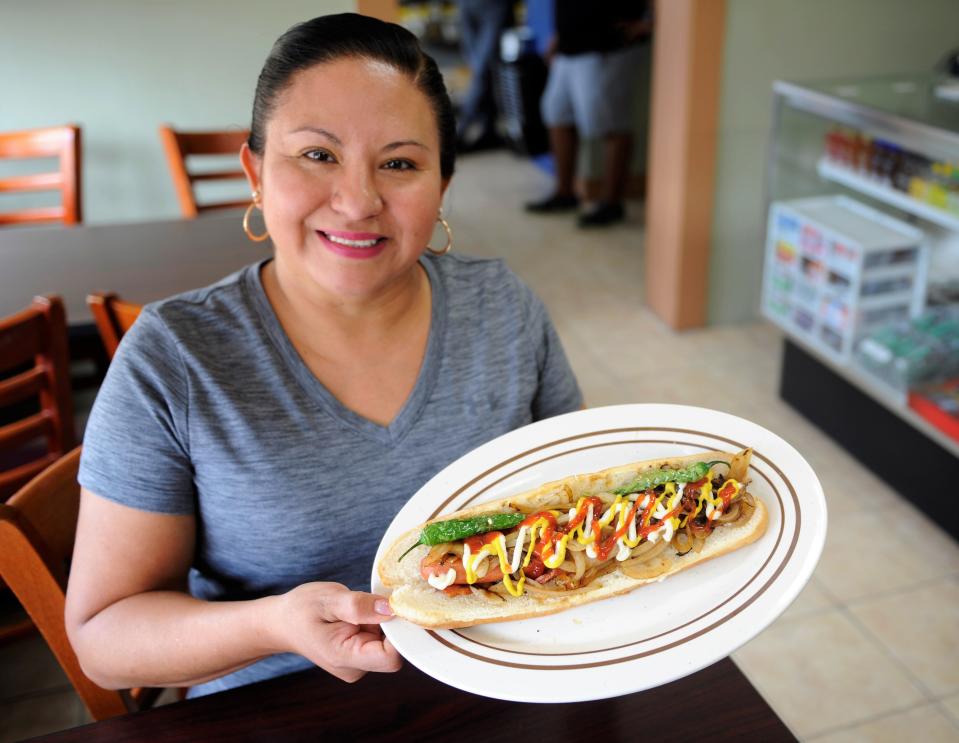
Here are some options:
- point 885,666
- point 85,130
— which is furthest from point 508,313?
point 85,130

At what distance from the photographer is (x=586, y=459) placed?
115cm

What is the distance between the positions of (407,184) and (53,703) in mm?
1782

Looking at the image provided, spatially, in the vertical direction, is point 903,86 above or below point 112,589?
above

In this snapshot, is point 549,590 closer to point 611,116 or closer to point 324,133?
point 324,133

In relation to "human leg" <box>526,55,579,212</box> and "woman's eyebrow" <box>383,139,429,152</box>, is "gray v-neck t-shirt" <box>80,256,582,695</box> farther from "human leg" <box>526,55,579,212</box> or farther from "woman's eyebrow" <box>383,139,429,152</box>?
"human leg" <box>526,55,579,212</box>

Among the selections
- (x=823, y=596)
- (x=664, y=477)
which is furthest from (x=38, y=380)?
(x=823, y=596)

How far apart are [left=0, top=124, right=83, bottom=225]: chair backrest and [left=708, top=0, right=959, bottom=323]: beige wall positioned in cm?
249

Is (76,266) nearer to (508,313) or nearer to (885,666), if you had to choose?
(508,313)

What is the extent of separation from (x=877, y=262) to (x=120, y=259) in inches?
89.4

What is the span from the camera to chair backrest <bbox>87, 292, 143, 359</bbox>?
1.79 metres

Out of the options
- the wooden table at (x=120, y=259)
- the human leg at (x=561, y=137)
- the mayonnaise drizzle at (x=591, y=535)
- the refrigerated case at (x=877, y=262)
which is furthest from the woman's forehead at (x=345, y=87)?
the human leg at (x=561, y=137)

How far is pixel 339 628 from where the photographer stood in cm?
93

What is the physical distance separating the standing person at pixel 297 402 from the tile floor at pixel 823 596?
306 mm

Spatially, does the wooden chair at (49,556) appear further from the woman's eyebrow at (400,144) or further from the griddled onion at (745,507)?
the griddled onion at (745,507)
